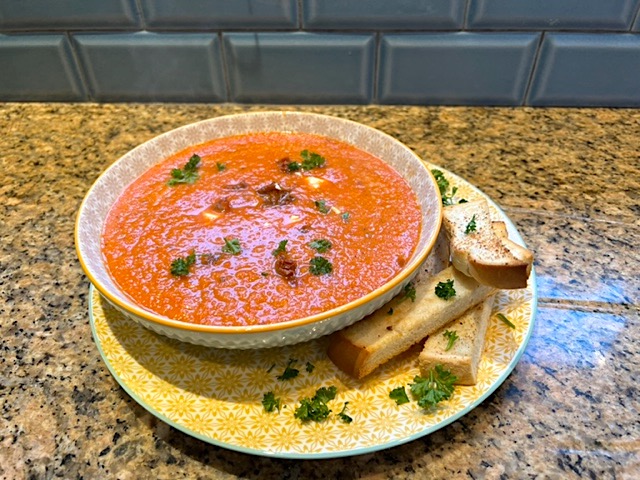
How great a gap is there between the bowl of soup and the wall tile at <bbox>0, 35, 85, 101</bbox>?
1.04m

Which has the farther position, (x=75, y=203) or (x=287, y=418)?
(x=75, y=203)

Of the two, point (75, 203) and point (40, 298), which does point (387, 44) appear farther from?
point (40, 298)

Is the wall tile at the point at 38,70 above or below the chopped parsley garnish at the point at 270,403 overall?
above

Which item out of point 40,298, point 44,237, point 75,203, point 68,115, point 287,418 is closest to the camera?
point 287,418

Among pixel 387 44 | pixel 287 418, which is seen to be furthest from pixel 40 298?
pixel 387 44

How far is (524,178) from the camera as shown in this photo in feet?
6.75

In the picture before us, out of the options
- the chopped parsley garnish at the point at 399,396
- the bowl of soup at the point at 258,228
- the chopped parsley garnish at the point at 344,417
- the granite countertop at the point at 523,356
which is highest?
the bowl of soup at the point at 258,228

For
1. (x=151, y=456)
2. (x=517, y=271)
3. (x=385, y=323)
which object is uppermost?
(x=517, y=271)

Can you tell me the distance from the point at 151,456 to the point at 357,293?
62cm

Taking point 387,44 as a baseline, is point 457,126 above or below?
below

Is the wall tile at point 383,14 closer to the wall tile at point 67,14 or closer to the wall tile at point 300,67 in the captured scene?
the wall tile at point 300,67

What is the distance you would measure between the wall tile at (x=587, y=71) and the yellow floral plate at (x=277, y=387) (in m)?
1.36

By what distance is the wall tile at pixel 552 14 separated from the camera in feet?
6.93

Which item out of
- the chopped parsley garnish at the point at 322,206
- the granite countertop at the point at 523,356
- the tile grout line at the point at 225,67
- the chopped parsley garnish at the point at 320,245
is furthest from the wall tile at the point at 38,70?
the chopped parsley garnish at the point at 320,245
